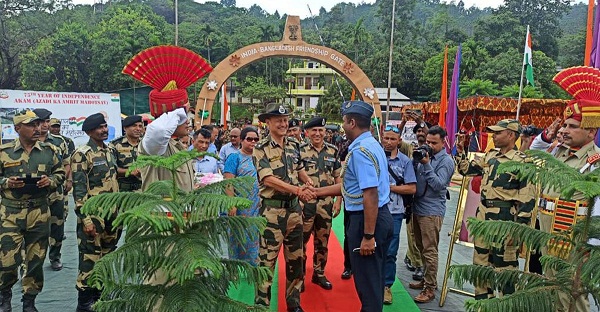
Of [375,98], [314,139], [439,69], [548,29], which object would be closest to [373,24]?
[548,29]

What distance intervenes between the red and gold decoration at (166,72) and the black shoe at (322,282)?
255cm

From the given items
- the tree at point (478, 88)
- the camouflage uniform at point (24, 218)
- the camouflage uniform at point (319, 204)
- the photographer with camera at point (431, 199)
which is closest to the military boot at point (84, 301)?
the camouflage uniform at point (24, 218)

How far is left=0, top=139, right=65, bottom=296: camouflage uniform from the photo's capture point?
3621 mm

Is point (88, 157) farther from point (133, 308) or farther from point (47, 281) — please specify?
point (133, 308)

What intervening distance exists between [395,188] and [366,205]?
4.31ft

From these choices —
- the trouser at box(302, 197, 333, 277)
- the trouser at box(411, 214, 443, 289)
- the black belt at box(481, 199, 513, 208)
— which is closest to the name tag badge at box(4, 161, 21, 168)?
the trouser at box(302, 197, 333, 277)

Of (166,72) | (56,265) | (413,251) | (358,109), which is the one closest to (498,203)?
(358,109)

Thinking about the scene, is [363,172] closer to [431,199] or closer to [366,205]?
[366,205]

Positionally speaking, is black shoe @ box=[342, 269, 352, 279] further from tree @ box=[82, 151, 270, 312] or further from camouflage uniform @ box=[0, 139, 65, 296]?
tree @ box=[82, 151, 270, 312]

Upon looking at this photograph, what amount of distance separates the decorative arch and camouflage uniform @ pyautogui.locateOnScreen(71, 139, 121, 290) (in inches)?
340

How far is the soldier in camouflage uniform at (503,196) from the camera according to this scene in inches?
140

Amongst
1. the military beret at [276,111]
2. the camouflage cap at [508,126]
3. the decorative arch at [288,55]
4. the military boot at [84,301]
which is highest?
the decorative arch at [288,55]

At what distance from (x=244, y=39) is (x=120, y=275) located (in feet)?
178

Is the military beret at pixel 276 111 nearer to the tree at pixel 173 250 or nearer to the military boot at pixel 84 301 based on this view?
the tree at pixel 173 250
